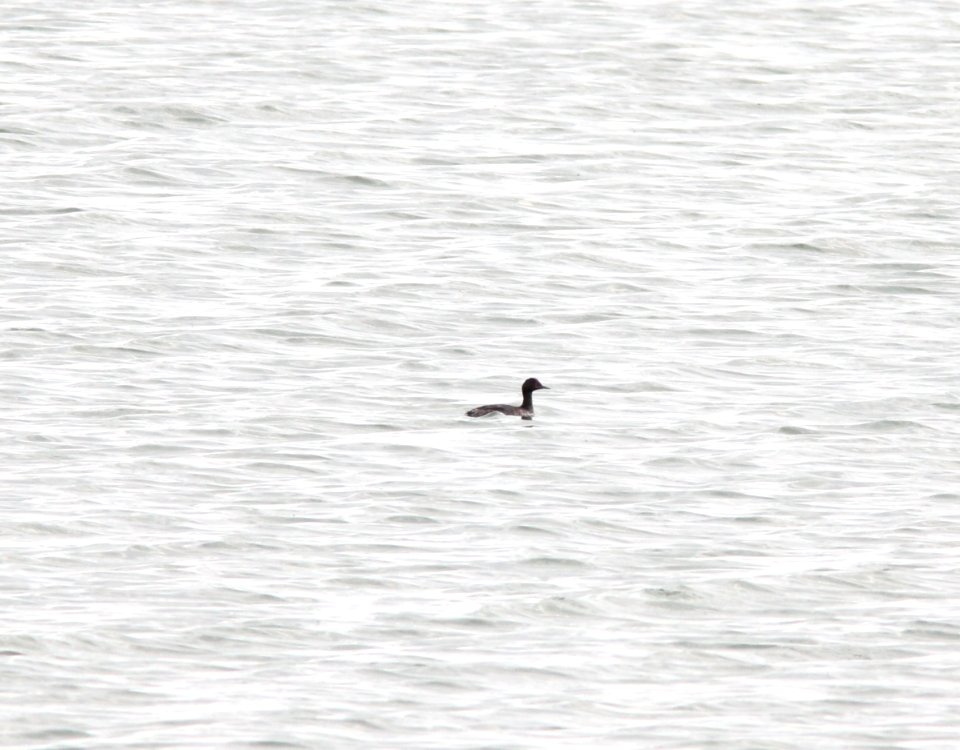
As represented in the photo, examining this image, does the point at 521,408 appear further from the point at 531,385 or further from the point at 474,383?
the point at 474,383

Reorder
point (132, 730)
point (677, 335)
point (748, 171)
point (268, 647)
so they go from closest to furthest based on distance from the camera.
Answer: point (132, 730) < point (268, 647) < point (677, 335) < point (748, 171)

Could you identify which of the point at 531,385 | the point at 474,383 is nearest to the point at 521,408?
the point at 531,385

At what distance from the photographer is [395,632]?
592 inches

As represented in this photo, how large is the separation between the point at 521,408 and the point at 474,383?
142 centimetres

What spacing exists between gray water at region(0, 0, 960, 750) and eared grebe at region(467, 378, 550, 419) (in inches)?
5.9

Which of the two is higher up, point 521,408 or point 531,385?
point 531,385

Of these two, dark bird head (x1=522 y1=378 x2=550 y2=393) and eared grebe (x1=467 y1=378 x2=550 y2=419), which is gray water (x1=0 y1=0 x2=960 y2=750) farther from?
dark bird head (x1=522 y1=378 x2=550 y2=393)

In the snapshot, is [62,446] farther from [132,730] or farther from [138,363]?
[132,730]

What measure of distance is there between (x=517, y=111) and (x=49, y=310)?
44.8 feet

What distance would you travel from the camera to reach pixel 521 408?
71.3 ft

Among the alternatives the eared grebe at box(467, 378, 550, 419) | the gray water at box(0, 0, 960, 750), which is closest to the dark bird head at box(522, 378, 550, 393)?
the eared grebe at box(467, 378, 550, 419)

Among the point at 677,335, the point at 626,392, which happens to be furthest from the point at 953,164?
the point at 626,392

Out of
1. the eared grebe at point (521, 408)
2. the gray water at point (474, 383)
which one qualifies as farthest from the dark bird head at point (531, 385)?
the gray water at point (474, 383)

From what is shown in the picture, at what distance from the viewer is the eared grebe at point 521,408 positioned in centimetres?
2147
